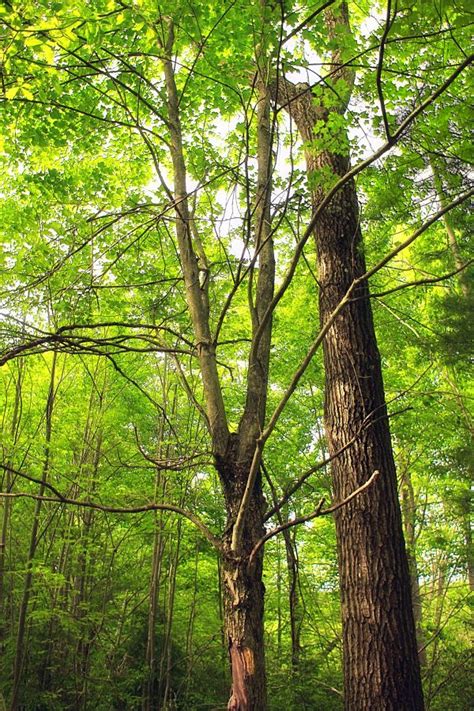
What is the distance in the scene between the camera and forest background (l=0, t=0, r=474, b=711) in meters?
1.95

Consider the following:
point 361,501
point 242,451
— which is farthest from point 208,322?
point 361,501

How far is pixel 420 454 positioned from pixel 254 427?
666 centimetres

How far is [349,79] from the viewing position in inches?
170

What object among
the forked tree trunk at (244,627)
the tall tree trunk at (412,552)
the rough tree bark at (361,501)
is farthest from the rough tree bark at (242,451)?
the tall tree trunk at (412,552)

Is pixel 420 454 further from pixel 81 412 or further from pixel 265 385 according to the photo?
pixel 265 385

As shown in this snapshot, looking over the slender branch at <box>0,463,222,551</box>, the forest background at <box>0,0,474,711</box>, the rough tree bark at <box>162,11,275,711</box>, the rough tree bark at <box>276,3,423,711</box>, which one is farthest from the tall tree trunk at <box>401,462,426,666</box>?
the slender branch at <box>0,463,222,551</box>

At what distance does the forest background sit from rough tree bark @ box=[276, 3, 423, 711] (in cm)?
3

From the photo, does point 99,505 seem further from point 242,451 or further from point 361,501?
point 361,501

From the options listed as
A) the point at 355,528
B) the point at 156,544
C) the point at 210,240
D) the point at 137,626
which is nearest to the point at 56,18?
the point at 355,528

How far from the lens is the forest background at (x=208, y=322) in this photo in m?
1.95

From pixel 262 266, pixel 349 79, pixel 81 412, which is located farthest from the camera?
pixel 81 412

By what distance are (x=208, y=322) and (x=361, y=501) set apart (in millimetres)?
1753

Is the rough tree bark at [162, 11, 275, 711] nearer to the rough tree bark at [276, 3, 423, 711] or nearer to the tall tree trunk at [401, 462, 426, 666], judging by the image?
the rough tree bark at [276, 3, 423, 711]

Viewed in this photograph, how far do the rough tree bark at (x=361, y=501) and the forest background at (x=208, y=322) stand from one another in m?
0.03
